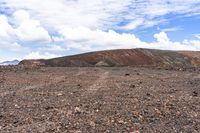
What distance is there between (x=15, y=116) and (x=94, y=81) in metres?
8.30

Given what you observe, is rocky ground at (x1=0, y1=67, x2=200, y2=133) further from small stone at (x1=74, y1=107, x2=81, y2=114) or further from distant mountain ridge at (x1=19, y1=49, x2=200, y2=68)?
distant mountain ridge at (x1=19, y1=49, x2=200, y2=68)

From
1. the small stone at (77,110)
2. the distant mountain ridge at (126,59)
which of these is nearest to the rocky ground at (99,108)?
the small stone at (77,110)

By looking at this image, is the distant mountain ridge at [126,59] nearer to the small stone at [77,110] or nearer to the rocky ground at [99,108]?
the rocky ground at [99,108]

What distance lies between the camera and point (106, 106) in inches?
455

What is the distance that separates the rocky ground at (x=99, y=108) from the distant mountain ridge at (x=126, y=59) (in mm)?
13555

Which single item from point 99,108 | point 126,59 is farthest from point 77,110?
point 126,59

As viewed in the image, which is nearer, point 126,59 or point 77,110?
point 77,110

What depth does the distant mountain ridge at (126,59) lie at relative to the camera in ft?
99.9

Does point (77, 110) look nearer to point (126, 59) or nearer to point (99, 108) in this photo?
point (99, 108)

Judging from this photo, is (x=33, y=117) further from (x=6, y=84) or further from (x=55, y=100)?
(x=6, y=84)

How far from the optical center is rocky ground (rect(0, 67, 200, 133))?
936cm

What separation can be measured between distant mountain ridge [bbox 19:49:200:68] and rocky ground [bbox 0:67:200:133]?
13.6 m

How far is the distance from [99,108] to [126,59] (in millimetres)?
20839

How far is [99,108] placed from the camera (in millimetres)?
11250
